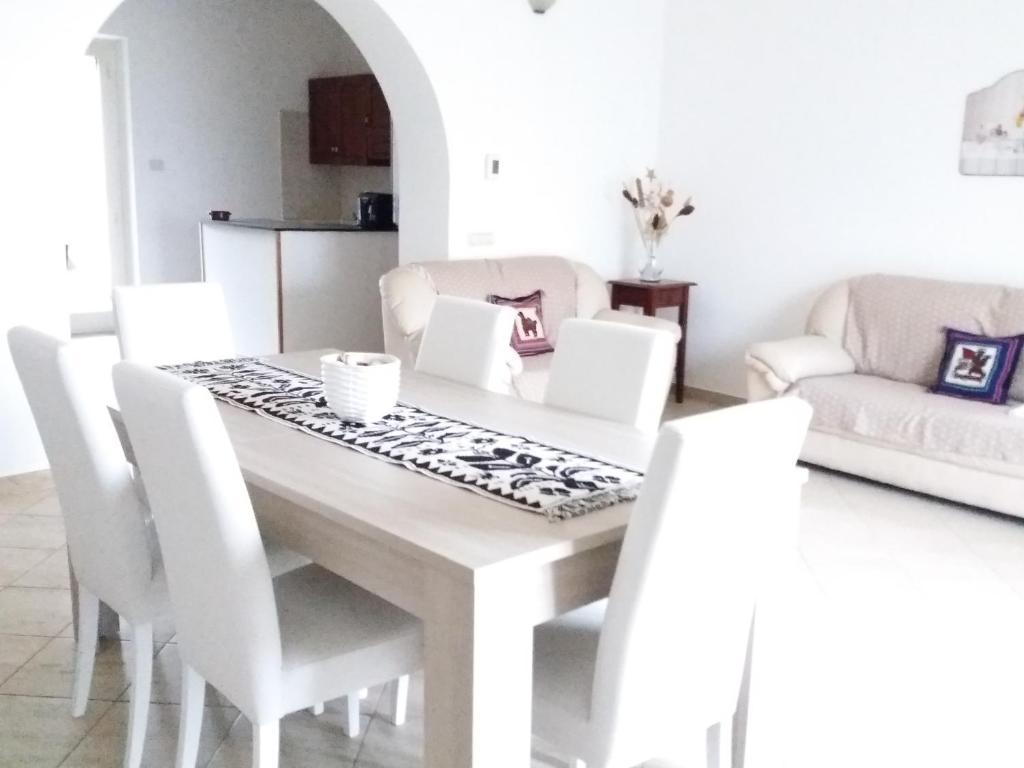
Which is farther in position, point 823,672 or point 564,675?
point 823,672

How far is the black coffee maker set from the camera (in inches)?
229

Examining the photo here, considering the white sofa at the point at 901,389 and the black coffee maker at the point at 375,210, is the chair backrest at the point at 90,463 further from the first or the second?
the black coffee maker at the point at 375,210

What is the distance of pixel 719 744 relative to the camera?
5.98ft

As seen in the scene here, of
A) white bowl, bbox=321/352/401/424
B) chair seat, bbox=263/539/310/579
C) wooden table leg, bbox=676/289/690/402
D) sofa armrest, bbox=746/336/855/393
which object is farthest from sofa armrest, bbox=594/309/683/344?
chair seat, bbox=263/539/310/579

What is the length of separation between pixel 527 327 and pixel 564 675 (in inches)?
118

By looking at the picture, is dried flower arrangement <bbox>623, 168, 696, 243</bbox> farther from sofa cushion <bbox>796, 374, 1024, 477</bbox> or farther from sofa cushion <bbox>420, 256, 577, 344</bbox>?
sofa cushion <bbox>796, 374, 1024, 477</bbox>

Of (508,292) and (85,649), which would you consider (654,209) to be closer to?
(508,292)

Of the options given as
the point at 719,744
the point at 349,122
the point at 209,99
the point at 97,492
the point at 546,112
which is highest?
the point at 209,99

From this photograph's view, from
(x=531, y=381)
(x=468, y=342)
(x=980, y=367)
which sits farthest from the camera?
(x=531, y=381)

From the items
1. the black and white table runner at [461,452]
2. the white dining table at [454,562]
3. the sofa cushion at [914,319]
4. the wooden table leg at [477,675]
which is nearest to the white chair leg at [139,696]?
the white dining table at [454,562]

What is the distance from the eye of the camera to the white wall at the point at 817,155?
425cm

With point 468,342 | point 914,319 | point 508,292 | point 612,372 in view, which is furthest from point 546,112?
point 612,372

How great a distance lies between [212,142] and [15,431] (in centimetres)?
403

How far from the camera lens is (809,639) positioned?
2.66m
